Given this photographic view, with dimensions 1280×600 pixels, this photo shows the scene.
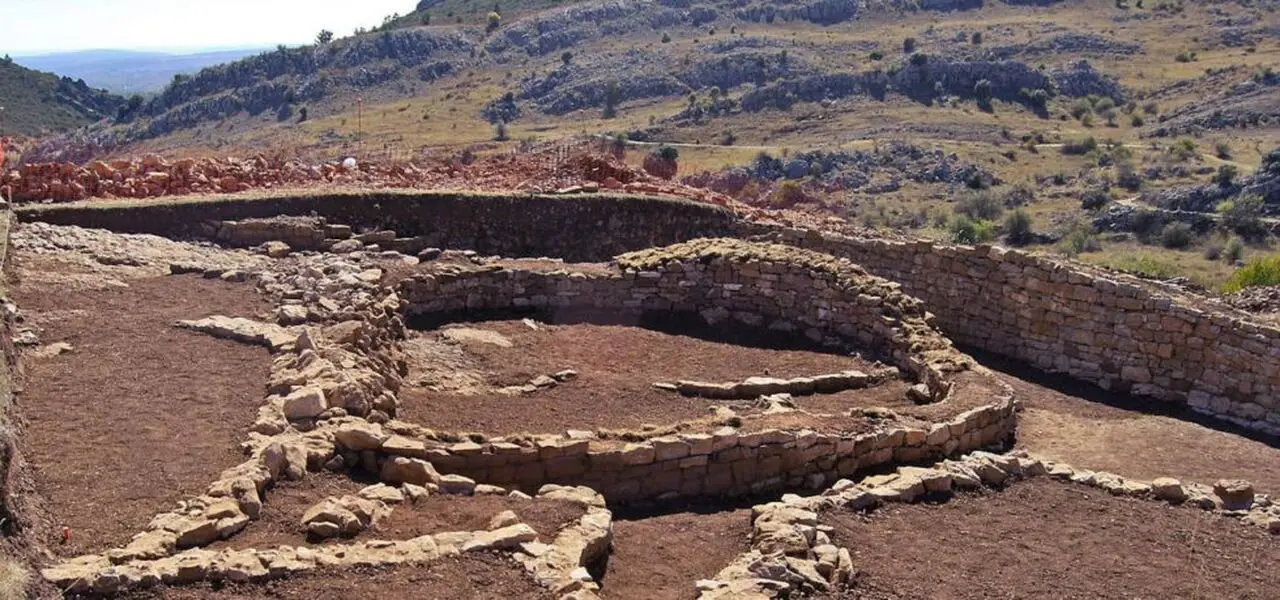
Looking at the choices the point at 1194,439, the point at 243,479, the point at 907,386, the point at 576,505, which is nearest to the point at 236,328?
the point at 243,479

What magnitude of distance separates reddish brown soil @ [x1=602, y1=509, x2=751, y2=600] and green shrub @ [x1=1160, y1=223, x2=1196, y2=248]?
92.7 feet

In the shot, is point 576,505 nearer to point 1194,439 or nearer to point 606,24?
point 1194,439

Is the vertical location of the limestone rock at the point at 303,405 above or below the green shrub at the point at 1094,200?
above

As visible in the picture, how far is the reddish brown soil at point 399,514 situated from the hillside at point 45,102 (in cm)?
5792

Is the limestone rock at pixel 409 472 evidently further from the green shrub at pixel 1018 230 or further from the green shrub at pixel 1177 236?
the green shrub at pixel 1177 236

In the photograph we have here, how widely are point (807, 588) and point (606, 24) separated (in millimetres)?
72461

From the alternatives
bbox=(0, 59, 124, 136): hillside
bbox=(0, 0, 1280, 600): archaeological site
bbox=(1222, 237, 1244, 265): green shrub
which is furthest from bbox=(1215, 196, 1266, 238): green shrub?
bbox=(0, 59, 124, 136): hillside

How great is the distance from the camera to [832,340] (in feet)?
58.4

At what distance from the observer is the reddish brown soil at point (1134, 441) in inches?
549

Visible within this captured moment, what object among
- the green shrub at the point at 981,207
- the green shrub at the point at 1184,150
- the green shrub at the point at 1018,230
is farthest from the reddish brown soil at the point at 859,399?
the green shrub at the point at 1184,150

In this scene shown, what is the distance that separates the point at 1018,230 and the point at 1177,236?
15.1ft

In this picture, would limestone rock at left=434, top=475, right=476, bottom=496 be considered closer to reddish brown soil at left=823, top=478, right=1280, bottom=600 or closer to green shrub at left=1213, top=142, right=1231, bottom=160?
reddish brown soil at left=823, top=478, right=1280, bottom=600

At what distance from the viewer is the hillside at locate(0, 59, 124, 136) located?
63.7 m

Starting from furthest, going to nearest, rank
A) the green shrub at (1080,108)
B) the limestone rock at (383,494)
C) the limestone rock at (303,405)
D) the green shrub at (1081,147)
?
1. the green shrub at (1080,108)
2. the green shrub at (1081,147)
3. the limestone rock at (303,405)
4. the limestone rock at (383,494)
